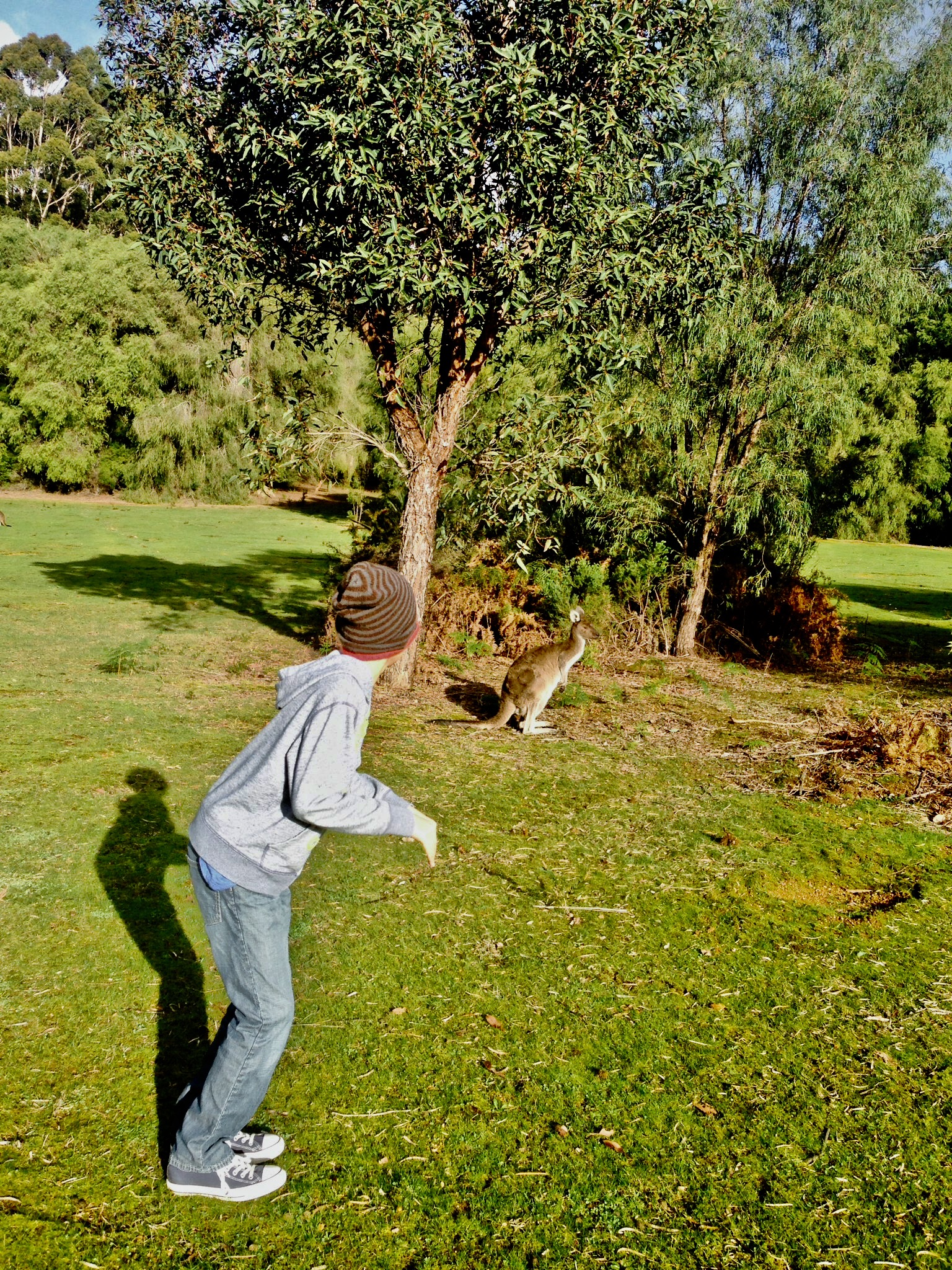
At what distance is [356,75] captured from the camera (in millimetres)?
7688

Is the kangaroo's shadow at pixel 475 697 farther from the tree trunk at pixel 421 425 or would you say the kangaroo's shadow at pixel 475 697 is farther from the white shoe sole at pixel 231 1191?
the white shoe sole at pixel 231 1191

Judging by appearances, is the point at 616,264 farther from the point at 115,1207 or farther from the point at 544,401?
the point at 115,1207

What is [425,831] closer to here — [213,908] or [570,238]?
[213,908]

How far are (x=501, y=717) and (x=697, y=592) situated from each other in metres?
5.26

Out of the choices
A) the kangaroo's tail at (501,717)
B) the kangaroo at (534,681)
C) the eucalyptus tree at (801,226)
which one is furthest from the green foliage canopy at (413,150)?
the kangaroo's tail at (501,717)

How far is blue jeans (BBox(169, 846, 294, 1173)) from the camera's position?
113 inches

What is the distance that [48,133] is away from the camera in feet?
266

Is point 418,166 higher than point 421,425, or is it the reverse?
point 418,166

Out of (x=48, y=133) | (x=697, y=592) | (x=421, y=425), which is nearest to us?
(x=421, y=425)

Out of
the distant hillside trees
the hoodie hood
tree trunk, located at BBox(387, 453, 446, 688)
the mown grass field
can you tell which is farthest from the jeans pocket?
the distant hillside trees

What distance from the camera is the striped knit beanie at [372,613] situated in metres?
2.92

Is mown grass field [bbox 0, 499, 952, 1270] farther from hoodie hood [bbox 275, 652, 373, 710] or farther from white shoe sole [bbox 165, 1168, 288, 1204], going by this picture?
hoodie hood [bbox 275, 652, 373, 710]

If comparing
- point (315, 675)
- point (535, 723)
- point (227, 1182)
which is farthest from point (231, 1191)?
point (535, 723)

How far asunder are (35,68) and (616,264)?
327 ft
